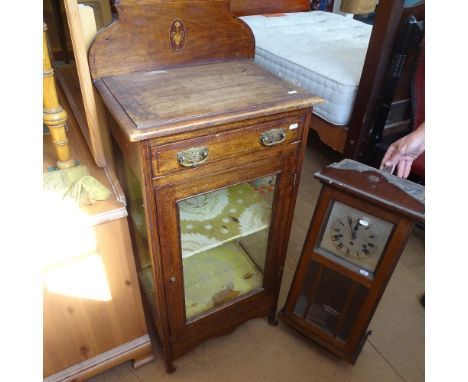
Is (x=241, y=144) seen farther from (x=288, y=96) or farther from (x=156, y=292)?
(x=156, y=292)

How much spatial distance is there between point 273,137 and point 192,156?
226mm

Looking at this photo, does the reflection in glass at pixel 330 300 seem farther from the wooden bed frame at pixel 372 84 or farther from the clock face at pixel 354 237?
the wooden bed frame at pixel 372 84

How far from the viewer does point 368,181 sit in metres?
0.98

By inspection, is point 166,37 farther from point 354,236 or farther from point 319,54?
point 319,54

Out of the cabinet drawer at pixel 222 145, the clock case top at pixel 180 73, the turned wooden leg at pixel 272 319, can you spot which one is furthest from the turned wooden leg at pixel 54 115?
the turned wooden leg at pixel 272 319

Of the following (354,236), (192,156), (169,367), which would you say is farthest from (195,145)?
(169,367)

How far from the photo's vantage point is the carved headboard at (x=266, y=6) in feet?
9.83

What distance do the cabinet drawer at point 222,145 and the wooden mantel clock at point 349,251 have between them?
170 mm

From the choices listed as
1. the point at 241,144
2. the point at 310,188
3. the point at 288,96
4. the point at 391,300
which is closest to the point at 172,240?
the point at 241,144

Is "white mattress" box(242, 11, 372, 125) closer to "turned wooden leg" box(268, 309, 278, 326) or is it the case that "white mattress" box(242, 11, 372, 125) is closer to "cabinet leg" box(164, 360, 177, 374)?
"turned wooden leg" box(268, 309, 278, 326)

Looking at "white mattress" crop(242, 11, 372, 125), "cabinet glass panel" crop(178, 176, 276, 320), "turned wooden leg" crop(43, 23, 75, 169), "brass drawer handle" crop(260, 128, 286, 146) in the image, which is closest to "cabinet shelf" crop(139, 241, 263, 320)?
"cabinet glass panel" crop(178, 176, 276, 320)

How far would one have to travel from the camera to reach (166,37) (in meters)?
0.99

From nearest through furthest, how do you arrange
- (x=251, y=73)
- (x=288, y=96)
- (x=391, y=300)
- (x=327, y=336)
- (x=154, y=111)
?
(x=154, y=111), (x=288, y=96), (x=251, y=73), (x=327, y=336), (x=391, y=300)
